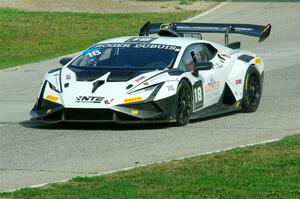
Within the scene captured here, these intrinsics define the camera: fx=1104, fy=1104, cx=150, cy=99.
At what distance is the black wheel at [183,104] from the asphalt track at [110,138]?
0.13m

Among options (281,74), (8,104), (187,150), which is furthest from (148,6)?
(187,150)

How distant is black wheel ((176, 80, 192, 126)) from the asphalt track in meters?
0.13

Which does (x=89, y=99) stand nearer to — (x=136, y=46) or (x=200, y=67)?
(x=136, y=46)

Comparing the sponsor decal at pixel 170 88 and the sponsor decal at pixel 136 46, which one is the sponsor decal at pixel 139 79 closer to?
the sponsor decal at pixel 170 88

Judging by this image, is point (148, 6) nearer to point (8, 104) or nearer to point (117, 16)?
point (117, 16)

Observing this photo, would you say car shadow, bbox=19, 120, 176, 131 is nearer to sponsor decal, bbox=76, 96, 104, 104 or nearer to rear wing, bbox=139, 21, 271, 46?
sponsor decal, bbox=76, 96, 104, 104

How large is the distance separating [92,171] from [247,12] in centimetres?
2347

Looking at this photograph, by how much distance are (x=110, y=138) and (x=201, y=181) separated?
3.83 meters

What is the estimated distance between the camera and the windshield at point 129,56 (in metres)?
15.0

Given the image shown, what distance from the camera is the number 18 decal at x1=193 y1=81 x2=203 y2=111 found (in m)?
15.0

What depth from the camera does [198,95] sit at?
49.7ft

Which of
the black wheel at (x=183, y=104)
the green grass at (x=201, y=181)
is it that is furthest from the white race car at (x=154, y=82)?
the green grass at (x=201, y=181)

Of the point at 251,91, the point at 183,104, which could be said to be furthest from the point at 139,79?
the point at 251,91

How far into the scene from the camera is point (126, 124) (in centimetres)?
1501
